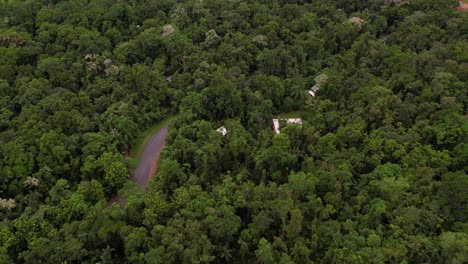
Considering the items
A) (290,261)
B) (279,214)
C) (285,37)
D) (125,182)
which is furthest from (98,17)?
(290,261)

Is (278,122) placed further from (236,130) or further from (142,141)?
(142,141)


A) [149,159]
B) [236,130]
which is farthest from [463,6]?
[149,159]

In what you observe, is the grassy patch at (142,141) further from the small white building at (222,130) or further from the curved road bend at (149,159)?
the small white building at (222,130)

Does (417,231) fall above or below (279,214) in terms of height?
below

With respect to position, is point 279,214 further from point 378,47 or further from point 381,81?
point 378,47

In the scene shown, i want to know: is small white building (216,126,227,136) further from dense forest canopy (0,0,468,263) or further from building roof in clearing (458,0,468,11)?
building roof in clearing (458,0,468,11)

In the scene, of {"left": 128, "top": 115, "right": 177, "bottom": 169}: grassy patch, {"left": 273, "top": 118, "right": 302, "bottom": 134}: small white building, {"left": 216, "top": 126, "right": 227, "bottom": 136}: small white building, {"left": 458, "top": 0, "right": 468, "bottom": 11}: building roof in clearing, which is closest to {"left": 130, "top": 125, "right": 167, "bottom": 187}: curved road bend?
{"left": 128, "top": 115, "right": 177, "bottom": 169}: grassy patch
